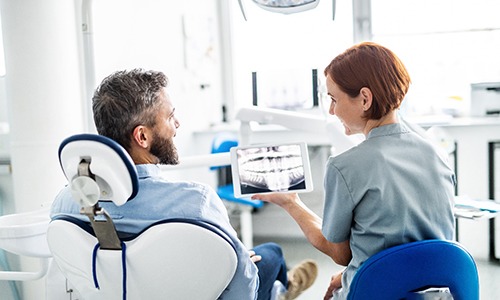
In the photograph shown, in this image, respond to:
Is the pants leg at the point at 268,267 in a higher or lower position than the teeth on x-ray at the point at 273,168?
lower

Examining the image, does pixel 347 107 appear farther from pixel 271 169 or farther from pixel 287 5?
pixel 287 5

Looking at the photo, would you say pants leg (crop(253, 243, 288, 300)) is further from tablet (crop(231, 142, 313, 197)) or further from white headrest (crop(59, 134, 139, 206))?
white headrest (crop(59, 134, 139, 206))

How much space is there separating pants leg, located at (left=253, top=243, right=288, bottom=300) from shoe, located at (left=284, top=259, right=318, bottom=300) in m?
0.13

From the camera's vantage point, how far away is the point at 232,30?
14.4 feet

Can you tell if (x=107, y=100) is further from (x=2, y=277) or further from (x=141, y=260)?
(x=2, y=277)

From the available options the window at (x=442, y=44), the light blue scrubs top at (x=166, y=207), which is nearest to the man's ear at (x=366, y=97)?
the light blue scrubs top at (x=166, y=207)

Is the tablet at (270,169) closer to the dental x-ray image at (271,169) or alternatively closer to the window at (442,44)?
the dental x-ray image at (271,169)

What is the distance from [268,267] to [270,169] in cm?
31

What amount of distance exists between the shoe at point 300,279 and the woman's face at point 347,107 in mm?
696

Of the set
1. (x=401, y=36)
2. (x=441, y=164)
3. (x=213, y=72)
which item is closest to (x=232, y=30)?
(x=213, y=72)

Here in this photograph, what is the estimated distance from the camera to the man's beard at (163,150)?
1.54m

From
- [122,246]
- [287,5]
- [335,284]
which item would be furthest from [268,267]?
[287,5]

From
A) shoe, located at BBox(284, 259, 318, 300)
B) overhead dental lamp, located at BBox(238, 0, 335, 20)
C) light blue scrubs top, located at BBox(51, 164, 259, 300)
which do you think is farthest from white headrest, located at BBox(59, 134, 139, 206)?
overhead dental lamp, located at BBox(238, 0, 335, 20)

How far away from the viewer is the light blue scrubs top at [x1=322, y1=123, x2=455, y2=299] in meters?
1.43
